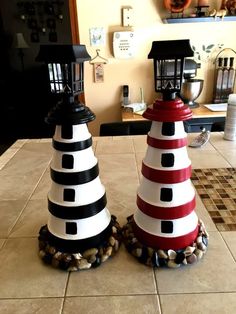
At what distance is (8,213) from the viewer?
786 mm

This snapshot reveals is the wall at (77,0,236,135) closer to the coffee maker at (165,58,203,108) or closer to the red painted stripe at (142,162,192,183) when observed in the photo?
the coffee maker at (165,58,203,108)

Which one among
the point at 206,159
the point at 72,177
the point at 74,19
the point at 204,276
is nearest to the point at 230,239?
the point at 204,276

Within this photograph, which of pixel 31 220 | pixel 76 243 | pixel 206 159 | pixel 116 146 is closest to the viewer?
pixel 76 243

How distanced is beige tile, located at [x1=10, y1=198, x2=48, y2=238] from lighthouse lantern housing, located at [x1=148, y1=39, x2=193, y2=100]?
1.48 ft

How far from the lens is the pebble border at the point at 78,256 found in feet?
1.87

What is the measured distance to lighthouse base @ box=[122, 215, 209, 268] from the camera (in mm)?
573

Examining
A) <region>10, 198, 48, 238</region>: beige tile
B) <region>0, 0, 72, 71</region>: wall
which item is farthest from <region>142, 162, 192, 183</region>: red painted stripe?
<region>0, 0, 72, 71</region>: wall

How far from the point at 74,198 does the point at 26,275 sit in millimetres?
180

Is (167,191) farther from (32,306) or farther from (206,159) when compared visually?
(206,159)

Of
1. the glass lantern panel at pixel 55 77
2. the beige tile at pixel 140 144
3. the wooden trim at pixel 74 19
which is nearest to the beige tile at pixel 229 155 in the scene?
the beige tile at pixel 140 144

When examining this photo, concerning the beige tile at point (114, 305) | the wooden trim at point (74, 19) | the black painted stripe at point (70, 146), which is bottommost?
the beige tile at point (114, 305)

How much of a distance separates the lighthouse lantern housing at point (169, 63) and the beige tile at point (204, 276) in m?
0.35

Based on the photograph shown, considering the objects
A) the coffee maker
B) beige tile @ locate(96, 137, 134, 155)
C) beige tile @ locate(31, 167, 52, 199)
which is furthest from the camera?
the coffee maker

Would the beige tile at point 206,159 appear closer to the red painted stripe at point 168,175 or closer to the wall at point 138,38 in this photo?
the red painted stripe at point 168,175
